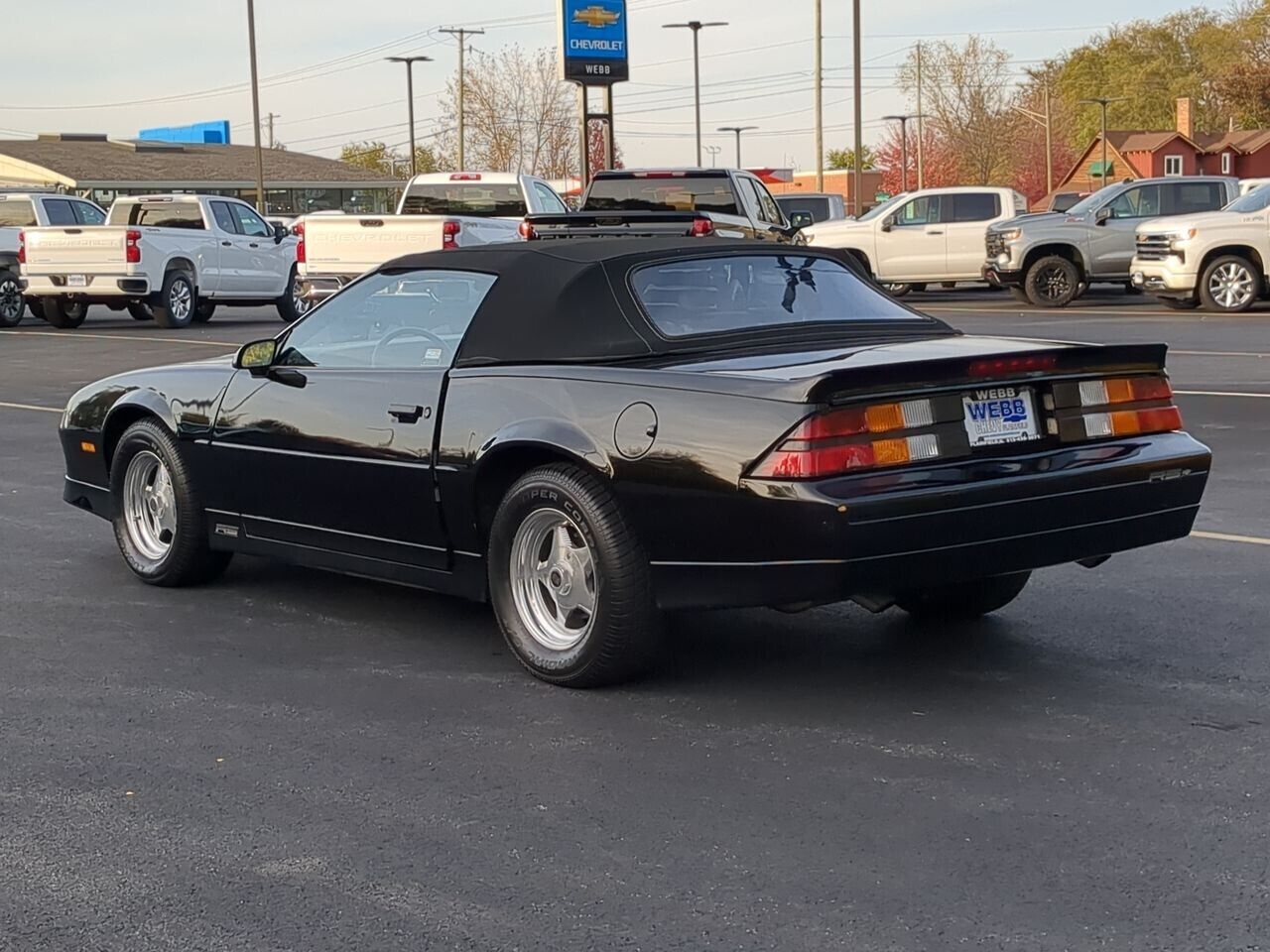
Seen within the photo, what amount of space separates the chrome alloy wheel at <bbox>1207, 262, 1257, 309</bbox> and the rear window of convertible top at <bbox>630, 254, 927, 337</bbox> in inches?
729

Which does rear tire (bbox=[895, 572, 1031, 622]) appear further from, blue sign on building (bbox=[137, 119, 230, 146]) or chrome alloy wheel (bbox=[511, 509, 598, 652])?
blue sign on building (bbox=[137, 119, 230, 146])

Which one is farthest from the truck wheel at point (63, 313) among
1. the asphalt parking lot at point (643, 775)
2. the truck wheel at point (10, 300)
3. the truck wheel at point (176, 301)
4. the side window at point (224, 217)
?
the asphalt parking lot at point (643, 775)

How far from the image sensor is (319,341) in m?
6.80

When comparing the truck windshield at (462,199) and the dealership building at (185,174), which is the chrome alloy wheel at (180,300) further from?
the dealership building at (185,174)

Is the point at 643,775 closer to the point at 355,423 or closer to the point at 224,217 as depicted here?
the point at 355,423

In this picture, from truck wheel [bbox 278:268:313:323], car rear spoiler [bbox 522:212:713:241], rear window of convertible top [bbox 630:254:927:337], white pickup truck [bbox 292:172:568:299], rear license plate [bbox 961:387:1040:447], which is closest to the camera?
rear license plate [bbox 961:387:1040:447]

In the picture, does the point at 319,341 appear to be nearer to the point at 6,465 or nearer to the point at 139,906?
Result: the point at 139,906

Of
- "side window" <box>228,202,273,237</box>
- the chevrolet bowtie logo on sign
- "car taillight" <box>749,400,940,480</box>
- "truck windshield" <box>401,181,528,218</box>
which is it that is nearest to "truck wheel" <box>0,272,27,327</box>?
"side window" <box>228,202,273,237</box>

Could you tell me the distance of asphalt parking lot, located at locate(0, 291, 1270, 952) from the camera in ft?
12.3

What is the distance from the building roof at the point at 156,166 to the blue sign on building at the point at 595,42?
31504 millimetres

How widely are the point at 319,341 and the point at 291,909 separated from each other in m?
3.36

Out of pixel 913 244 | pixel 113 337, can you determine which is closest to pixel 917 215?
pixel 913 244

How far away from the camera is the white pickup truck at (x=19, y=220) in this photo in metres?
26.0

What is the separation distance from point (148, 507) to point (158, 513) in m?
0.09
